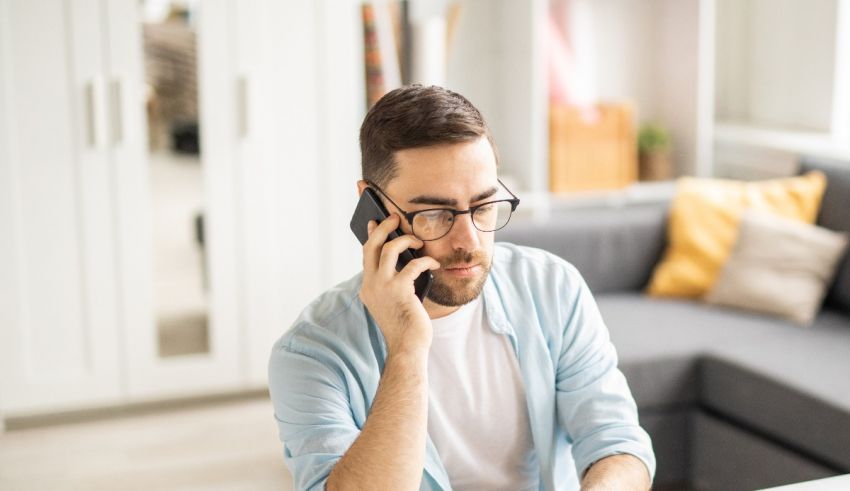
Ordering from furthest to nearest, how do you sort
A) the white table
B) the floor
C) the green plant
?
the green plant → the floor → the white table

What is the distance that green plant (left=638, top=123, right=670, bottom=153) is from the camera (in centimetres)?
389

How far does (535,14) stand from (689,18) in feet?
2.17

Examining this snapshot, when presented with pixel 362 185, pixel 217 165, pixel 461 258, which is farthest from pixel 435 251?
pixel 217 165

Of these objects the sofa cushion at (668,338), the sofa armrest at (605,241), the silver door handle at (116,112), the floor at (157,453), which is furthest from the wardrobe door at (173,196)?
the sofa cushion at (668,338)

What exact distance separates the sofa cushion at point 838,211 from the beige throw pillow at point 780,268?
0.03 metres

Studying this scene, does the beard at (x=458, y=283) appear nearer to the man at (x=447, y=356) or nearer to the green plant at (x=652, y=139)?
the man at (x=447, y=356)

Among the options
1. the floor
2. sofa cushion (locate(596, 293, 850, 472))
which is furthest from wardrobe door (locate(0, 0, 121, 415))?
sofa cushion (locate(596, 293, 850, 472))

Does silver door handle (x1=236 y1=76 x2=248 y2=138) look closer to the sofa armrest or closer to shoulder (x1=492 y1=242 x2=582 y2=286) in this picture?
the sofa armrest

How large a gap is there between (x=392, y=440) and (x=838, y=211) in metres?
2.14

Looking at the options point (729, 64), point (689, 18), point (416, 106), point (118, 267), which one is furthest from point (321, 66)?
point (416, 106)

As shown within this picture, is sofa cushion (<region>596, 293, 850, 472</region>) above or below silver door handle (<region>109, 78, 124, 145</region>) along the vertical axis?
below

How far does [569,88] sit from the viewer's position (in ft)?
12.5

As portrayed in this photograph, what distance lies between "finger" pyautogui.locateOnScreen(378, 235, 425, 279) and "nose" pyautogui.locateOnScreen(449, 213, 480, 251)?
57 mm

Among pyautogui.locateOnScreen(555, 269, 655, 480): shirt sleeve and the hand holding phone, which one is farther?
pyautogui.locateOnScreen(555, 269, 655, 480): shirt sleeve
